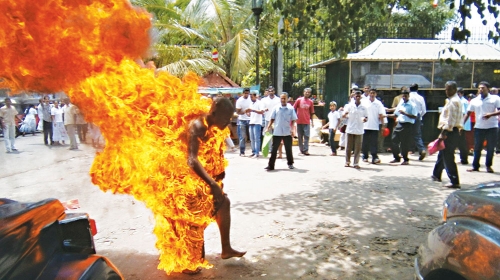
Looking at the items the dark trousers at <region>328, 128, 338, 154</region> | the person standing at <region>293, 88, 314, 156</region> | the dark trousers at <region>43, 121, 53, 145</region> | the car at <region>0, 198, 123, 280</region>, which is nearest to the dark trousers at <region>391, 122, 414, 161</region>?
the dark trousers at <region>328, 128, 338, 154</region>

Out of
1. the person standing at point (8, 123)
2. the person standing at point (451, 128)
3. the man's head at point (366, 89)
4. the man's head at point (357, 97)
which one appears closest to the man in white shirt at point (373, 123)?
the man's head at point (366, 89)

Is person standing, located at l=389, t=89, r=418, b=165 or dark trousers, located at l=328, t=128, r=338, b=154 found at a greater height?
person standing, located at l=389, t=89, r=418, b=165

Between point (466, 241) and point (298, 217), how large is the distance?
11.2 feet

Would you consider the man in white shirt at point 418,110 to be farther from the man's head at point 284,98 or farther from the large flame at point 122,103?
the large flame at point 122,103

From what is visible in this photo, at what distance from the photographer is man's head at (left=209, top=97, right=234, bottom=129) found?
3.59m

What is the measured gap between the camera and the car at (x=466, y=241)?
1.97 meters

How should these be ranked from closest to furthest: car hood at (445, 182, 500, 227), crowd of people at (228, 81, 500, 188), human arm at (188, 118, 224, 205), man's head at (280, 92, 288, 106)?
car hood at (445, 182, 500, 227), human arm at (188, 118, 224, 205), crowd of people at (228, 81, 500, 188), man's head at (280, 92, 288, 106)

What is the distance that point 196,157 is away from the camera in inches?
135

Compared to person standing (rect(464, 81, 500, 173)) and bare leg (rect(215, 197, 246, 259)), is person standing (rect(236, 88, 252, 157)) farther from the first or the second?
bare leg (rect(215, 197, 246, 259))

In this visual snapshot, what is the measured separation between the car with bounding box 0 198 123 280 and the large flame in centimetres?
139

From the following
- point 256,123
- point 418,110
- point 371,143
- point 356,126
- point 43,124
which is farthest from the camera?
point 43,124

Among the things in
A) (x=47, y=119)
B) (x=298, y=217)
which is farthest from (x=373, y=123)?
(x=47, y=119)

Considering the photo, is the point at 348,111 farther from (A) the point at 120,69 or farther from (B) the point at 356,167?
(A) the point at 120,69

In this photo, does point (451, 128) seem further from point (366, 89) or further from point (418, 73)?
point (418, 73)
